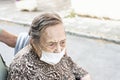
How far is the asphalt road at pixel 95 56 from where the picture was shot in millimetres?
4391

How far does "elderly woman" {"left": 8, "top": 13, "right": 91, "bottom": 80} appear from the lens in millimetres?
1896

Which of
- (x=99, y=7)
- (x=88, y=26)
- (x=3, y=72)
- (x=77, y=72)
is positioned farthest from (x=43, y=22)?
(x=99, y=7)

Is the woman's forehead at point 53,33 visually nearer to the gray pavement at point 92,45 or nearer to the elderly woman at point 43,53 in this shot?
the elderly woman at point 43,53

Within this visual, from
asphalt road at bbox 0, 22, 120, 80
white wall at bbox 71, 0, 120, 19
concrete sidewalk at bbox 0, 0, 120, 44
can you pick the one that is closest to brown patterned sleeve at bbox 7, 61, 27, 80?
asphalt road at bbox 0, 22, 120, 80

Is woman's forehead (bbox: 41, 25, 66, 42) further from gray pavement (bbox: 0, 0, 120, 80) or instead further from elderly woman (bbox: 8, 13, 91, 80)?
gray pavement (bbox: 0, 0, 120, 80)

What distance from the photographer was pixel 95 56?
197 inches

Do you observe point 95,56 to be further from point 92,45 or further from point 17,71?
point 17,71

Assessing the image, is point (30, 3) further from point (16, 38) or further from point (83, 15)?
point (16, 38)

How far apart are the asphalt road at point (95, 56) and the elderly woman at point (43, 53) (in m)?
2.32

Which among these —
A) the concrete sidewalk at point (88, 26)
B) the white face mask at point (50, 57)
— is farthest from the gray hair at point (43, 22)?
the concrete sidewalk at point (88, 26)

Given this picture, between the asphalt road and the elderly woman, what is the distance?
2324mm

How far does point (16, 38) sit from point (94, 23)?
4264 mm

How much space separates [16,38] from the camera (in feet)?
8.25

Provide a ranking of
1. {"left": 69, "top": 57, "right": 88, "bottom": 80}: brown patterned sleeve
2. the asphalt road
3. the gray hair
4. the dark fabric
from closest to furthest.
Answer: the gray hair
the dark fabric
{"left": 69, "top": 57, "right": 88, "bottom": 80}: brown patterned sleeve
the asphalt road
